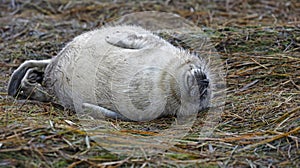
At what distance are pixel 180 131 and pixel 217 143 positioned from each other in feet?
1.19

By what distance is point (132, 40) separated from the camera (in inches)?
163

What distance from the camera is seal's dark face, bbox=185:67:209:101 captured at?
11.8ft

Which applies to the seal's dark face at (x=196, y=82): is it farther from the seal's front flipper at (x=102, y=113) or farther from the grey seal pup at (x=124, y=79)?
the seal's front flipper at (x=102, y=113)

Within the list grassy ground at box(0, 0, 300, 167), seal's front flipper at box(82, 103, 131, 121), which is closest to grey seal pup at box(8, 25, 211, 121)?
seal's front flipper at box(82, 103, 131, 121)

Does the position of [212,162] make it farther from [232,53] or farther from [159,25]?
[159,25]

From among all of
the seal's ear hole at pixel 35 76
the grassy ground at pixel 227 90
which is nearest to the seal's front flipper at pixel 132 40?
the grassy ground at pixel 227 90

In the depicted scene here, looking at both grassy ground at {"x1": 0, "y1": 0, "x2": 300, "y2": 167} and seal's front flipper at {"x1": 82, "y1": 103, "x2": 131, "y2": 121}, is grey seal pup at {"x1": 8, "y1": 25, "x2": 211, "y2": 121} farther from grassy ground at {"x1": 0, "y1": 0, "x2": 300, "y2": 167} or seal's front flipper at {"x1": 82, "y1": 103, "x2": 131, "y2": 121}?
grassy ground at {"x1": 0, "y1": 0, "x2": 300, "y2": 167}

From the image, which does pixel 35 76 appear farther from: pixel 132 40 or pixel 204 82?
pixel 204 82

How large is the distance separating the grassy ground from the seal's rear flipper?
0.12 m

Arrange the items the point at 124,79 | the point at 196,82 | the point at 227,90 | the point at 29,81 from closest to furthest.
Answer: the point at 196,82
the point at 124,79
the point at 227,90
the point at 29,81

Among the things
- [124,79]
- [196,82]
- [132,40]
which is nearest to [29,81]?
[132,40]

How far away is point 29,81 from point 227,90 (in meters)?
1.65

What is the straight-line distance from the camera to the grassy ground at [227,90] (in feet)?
9.73

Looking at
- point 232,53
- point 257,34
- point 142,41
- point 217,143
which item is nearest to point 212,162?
point 217,143
